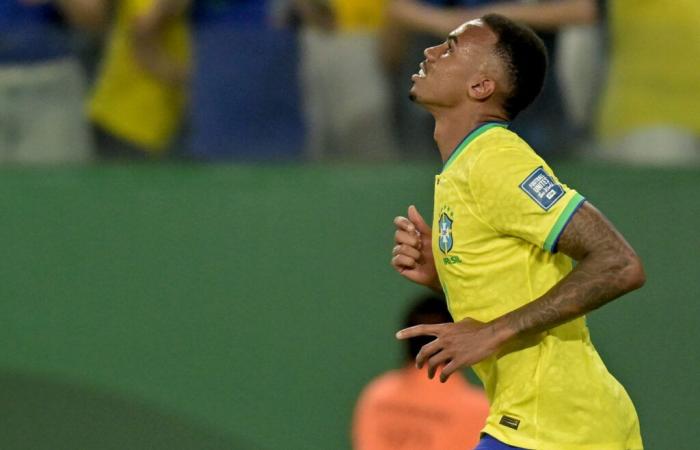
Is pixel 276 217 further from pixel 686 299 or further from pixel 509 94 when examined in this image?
pixel 509 94

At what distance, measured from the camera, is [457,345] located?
329cm

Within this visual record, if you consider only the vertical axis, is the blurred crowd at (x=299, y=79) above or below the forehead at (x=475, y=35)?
below

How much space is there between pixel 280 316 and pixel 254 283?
0.18 meters

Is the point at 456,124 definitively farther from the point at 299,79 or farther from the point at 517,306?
the point at 299,79

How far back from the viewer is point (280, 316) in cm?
602

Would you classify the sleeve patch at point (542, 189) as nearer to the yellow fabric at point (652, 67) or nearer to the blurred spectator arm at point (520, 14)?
the blurred spectator arm at point (520, 14)

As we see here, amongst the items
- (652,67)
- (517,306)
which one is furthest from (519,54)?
(652,67)

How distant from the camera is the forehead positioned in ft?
11.5

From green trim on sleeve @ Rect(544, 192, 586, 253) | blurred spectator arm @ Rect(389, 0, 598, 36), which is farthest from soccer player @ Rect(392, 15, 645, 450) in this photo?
blurred spectator arm @ Rect(389, 0, 598, 36)

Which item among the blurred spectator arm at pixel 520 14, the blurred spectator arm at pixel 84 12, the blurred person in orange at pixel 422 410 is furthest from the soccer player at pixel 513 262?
the blurred spectator arm at pixel 84 12

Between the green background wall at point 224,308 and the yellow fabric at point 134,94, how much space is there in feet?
0.61

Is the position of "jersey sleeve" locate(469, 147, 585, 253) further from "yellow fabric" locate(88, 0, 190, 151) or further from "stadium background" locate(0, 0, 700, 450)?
"yellow fabric" locate(88, 0, 190, 151)

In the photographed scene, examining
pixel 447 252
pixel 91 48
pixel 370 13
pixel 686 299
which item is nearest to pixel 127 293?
pixel 91 48

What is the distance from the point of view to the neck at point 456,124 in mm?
3506
